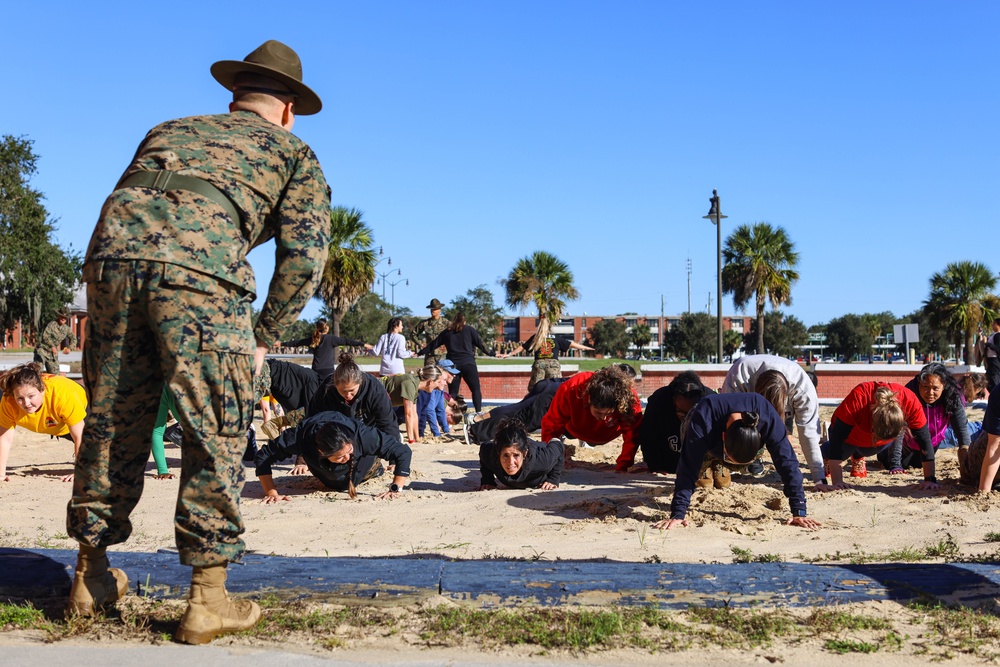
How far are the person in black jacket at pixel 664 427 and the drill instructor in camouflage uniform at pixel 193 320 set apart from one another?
4.89 meters

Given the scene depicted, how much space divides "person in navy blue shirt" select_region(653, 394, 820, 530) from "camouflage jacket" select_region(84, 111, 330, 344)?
300 cm

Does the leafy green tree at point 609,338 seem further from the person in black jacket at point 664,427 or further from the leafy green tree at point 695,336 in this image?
the person in black jacket at point 664,427

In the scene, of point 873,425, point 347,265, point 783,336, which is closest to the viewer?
point 873,425

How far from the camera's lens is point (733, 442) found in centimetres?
538

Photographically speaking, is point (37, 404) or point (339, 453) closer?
point (339, 453)

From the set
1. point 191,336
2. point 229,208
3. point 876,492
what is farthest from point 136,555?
point 876,492

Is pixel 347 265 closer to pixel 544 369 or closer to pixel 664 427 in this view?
pixel 544 369

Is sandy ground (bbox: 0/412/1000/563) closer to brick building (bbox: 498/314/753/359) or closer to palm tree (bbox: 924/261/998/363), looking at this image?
palm tree (bbox: 924/261/998/363)

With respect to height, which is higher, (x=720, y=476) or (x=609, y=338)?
(x=609, y=338)

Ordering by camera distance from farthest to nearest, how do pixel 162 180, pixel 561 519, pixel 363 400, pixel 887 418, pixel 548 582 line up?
pixel 363 400, pixel 887 418, pixel 561 519, pixel 548 582, pixel 162 180

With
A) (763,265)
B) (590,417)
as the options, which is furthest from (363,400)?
(763,265)

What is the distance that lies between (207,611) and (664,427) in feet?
17.7

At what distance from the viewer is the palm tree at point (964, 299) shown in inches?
1531

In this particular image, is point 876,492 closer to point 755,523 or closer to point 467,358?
point 755,523
